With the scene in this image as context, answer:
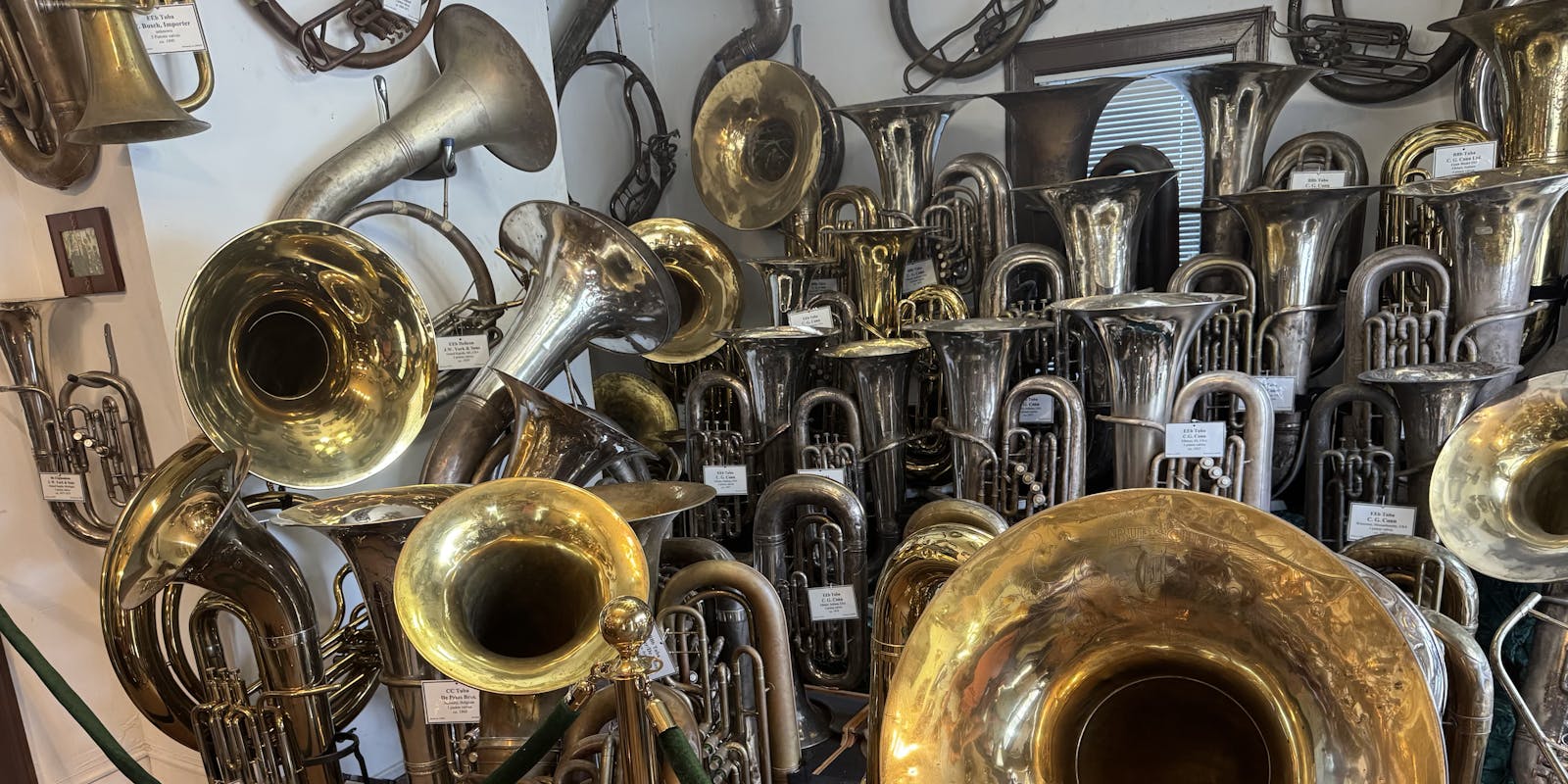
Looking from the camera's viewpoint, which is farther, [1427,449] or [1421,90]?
[1421,90]

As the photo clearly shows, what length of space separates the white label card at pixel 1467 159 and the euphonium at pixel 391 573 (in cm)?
289

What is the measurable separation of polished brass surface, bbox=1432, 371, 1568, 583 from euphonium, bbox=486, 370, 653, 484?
75.8 inches

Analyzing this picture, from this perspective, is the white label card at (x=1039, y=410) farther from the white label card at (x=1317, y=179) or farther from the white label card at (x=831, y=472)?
the white label card at (x=1317, y=179)

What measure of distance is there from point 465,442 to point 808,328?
44.2 inches

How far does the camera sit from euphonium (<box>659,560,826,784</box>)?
228cm

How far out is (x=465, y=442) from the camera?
8.82ft

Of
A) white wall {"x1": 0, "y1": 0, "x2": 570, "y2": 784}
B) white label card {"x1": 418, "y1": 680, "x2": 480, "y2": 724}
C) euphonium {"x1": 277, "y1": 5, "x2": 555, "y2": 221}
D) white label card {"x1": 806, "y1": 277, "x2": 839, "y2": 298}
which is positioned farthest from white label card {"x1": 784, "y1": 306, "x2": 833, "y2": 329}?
white label card {"x1": 418, "y1": 680, "x2": 480, "y2": 724}

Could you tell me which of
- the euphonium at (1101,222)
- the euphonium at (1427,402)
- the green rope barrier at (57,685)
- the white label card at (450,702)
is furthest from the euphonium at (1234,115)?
the green rope barrier at (57,685)

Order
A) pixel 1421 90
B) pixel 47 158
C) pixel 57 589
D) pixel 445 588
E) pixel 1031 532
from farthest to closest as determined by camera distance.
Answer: pixel 1421 90 < pixel 57 589 < pixel 47 158 < pixel 445 588 < pixel 1031 532

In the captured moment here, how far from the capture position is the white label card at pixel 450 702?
2047 mm

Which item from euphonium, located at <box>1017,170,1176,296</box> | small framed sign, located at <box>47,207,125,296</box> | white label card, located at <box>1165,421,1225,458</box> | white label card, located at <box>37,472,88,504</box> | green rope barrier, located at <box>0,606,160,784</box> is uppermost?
small framed sign, located at <box>47,207,125,296</box>

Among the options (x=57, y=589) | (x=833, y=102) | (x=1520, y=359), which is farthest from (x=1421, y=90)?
(x=57, y=589)

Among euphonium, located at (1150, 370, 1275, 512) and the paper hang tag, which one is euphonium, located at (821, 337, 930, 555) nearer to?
euphonium, located at (1150, 370, 1275, 512)

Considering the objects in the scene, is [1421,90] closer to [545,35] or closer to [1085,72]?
[1085,72]
